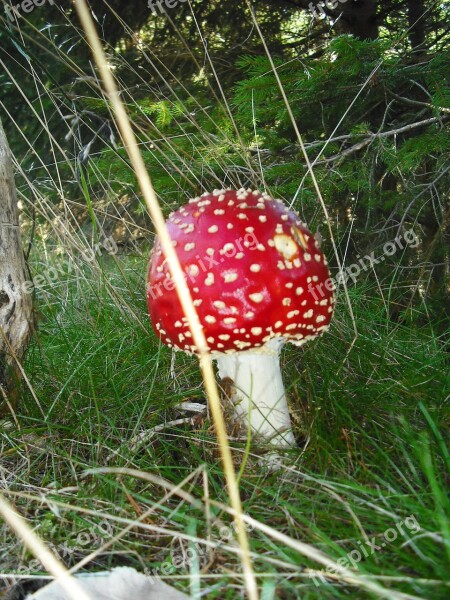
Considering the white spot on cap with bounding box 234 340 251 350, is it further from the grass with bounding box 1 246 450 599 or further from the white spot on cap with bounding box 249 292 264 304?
the grass with bounding box 1 246 450 599

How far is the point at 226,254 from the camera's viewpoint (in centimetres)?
172

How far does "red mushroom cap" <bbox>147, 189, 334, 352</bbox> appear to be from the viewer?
1.72 metres

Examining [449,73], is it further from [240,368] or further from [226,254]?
[240,368]

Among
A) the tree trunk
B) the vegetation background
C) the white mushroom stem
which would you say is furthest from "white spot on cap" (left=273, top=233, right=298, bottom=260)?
the tree trunk

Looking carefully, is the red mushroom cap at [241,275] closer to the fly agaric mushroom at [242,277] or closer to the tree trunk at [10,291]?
the fly agaric mushroom at [242,277]

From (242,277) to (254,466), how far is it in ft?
2.40

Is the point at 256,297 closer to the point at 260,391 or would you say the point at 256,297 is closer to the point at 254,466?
the point at 260,391

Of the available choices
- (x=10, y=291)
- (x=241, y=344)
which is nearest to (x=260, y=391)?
(x=241, y=344)

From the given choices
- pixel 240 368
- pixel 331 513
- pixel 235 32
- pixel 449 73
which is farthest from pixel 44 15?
pixel 331 513

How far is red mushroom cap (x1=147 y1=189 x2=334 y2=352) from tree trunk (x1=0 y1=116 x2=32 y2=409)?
2.21ft

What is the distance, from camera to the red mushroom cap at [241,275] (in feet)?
5.64

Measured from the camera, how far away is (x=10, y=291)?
215cm

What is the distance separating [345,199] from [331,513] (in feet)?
6.85

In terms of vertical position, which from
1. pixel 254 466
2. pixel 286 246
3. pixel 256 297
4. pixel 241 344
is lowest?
pixel 254 466
